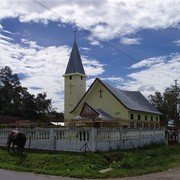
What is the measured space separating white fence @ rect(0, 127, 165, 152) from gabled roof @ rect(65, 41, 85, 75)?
28824mm

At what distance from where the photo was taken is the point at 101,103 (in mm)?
50500

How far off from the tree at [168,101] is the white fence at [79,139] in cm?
4722

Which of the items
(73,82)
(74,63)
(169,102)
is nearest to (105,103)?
(73,82)

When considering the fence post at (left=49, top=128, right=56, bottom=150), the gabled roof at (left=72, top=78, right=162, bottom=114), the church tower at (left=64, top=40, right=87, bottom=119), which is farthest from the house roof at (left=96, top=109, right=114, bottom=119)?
the fence post at (left=49, top=128, right=56, bottom=150)

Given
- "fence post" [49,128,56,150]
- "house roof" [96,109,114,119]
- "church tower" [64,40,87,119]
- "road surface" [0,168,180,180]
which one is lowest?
"road surface" [0,168,180,180]

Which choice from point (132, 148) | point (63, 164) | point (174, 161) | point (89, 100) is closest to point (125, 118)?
point (89, 100)

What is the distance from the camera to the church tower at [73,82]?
54188mm

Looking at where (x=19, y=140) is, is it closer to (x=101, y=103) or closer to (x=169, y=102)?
(x=101, y=103)

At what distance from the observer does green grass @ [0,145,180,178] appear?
55.5ft

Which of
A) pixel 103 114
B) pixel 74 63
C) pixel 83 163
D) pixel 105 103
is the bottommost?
pixel 83 163

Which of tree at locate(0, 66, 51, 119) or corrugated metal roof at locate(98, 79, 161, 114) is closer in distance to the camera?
corrugated metal roof at locate(98, 79, 161, 114)

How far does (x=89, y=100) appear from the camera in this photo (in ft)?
171

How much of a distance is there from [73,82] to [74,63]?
2.53 m

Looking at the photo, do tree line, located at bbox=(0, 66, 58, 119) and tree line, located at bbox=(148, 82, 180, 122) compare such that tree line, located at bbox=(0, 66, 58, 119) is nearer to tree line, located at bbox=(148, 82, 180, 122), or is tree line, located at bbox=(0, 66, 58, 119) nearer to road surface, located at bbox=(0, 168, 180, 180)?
tree line, located at bbox=(148, 82, 180, 122)
